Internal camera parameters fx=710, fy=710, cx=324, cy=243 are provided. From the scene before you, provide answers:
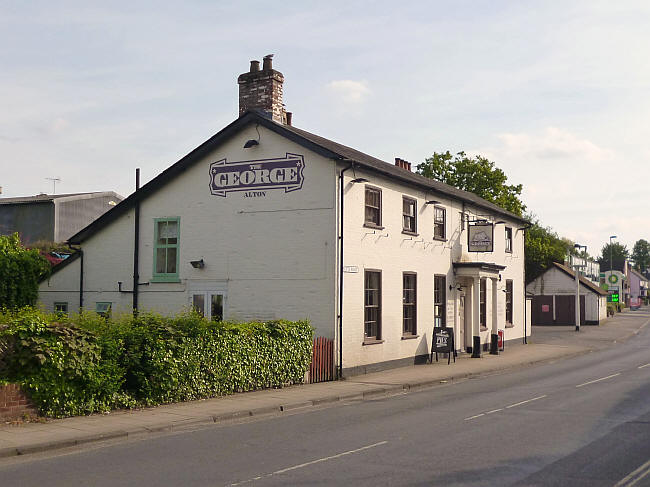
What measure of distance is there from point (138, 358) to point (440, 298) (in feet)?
51.9

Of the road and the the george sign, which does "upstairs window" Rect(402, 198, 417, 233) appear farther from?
the road

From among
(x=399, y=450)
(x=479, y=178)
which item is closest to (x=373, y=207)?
(x=399, y=450)

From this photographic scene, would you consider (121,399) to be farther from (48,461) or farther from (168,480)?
(168,480)

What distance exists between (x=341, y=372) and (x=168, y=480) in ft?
41.1

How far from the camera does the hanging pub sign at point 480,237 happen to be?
2897cm

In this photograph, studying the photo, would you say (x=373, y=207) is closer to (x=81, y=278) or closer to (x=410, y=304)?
(x=410, y=304)

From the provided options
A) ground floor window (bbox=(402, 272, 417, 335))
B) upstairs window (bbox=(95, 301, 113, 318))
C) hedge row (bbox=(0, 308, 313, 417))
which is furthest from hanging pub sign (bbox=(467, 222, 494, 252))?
upstairs window (bbox=(95, 301, 113, 318))

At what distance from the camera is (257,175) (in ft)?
75.6

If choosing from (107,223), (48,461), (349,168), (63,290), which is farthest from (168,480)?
(63,290)

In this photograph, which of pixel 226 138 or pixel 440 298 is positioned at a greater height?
pixel 226 138

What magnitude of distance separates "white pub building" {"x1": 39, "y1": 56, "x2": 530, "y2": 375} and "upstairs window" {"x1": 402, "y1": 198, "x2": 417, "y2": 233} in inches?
3.1

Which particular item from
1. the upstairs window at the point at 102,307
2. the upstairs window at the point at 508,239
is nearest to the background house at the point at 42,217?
the upstairs window at the point at 102,307

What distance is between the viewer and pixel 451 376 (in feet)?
72.5

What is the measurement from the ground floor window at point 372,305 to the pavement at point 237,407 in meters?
1.34
